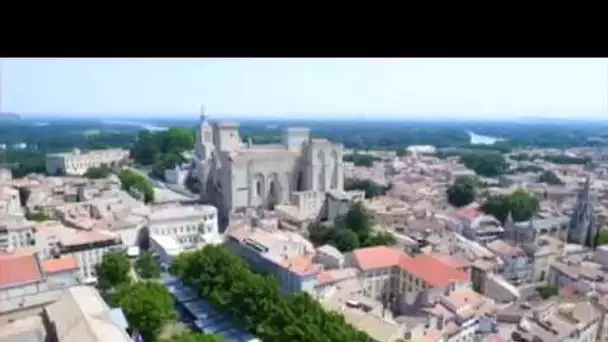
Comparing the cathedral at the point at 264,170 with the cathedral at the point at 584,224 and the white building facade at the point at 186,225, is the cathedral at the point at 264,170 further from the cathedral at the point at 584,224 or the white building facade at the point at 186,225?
the cathedral at the point at 584,224

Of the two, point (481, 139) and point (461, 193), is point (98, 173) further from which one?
point (481, 139)

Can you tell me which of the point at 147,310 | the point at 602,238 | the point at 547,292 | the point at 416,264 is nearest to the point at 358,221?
the point at 416,264

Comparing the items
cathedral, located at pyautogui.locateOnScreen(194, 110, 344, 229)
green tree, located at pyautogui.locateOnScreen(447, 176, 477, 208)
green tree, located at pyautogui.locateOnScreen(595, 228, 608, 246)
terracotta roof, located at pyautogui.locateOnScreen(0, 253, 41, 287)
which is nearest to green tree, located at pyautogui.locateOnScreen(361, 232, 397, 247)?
cathedral, located at pyautogui.locateOnScreen(194, 110, 344, 229)

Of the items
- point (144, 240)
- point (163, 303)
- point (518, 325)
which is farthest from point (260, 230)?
point (518, 325)

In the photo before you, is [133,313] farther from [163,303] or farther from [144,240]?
[144,240]

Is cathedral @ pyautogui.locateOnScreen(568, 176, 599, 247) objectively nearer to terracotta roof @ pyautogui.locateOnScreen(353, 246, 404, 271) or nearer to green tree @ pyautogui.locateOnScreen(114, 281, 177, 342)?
terracotta roof @ pyautogui.locateOnScreen(353, 246, 404, 271)
